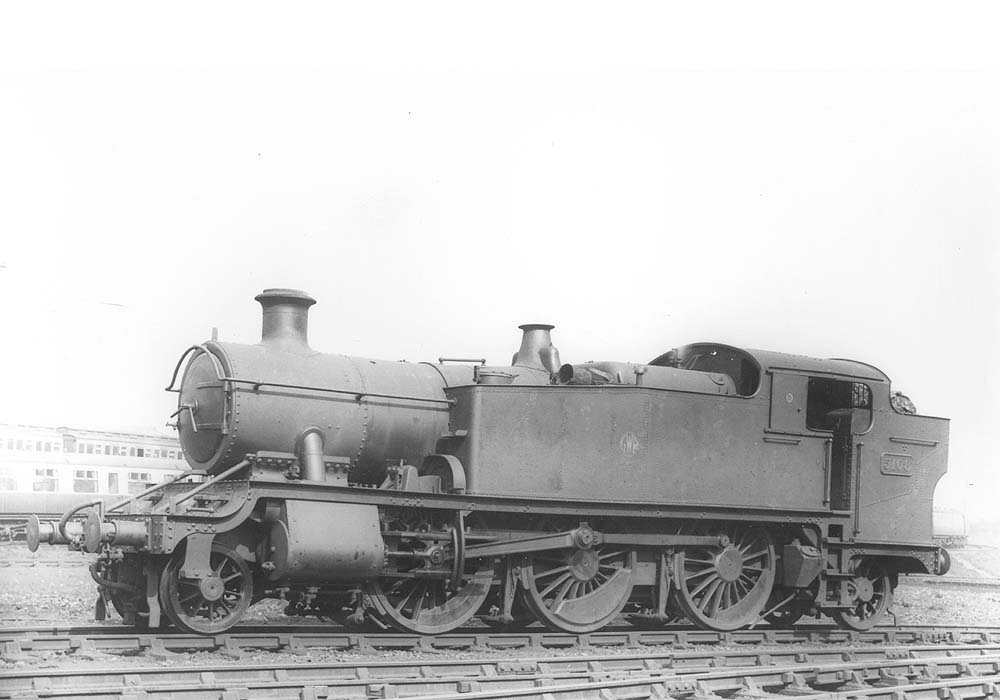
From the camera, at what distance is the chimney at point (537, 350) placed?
436 inches

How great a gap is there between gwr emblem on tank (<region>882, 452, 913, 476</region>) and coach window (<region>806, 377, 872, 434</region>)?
1.47 ft

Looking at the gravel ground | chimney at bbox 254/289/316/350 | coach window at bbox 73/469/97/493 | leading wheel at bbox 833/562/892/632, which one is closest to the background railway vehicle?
coach window at bbox 73/469/97/493

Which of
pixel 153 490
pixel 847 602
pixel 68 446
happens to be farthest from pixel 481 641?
pixel 68 446

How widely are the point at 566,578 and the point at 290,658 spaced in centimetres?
290

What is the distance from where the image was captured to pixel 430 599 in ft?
32.0

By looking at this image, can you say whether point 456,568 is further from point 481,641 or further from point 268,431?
point 268,431

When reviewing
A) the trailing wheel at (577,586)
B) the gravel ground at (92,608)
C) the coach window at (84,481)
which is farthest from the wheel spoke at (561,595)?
the coach window at (84,481)

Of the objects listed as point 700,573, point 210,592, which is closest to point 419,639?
point 210,592

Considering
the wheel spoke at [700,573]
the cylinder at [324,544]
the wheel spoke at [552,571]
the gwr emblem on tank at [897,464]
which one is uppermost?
the gwr emblem on tank at [897,464]

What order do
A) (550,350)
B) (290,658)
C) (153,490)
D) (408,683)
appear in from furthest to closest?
(550,350), (153,490), (290,658), (408,683)

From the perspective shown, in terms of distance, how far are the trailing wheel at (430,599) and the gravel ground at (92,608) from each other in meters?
0.47

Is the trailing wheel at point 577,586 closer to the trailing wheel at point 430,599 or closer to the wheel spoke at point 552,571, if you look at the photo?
the wheel spoke at point 552,571

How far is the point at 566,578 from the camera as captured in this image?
1002cm

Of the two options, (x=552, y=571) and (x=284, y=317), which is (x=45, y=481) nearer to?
(x=284, y=317)
